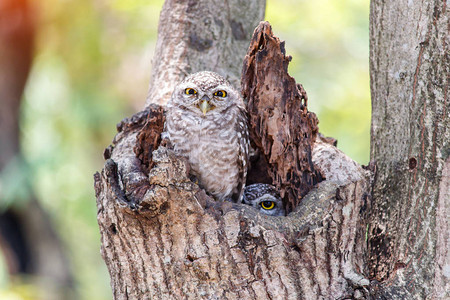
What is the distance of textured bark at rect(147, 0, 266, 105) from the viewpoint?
4.34 m

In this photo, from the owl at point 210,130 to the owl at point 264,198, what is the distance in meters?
0.38

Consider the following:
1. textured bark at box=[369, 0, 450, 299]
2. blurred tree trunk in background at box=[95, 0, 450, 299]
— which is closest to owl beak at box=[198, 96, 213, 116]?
blurred tree trunk in background at box=[95, 0, 450, 299]

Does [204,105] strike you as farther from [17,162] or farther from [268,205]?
[17,162]

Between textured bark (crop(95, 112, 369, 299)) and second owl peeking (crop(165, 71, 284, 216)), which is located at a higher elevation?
second owl peeking (crop(165, 71, 284, 216))

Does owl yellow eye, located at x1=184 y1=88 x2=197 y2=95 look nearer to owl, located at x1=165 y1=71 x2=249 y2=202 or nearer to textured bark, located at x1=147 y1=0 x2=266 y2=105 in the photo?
owl, located at x1=165 y1=71 x2=249 y2=202

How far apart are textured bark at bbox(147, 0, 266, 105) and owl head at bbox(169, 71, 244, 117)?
0.66 metres

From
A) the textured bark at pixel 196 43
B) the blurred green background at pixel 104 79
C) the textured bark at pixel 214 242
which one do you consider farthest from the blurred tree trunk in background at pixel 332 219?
the blurred green background at pixel 104 79

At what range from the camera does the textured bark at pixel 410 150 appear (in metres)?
2.78

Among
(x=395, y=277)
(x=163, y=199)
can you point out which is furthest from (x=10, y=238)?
(x=395, y=277)

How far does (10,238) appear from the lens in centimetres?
861

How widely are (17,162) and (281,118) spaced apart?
A: 6.17 metres

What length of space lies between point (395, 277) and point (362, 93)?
4.99m

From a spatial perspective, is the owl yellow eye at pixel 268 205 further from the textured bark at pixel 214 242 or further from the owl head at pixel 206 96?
the textured bark at pixel 214 242

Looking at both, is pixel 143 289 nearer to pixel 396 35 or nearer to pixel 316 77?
pixel 396 35
